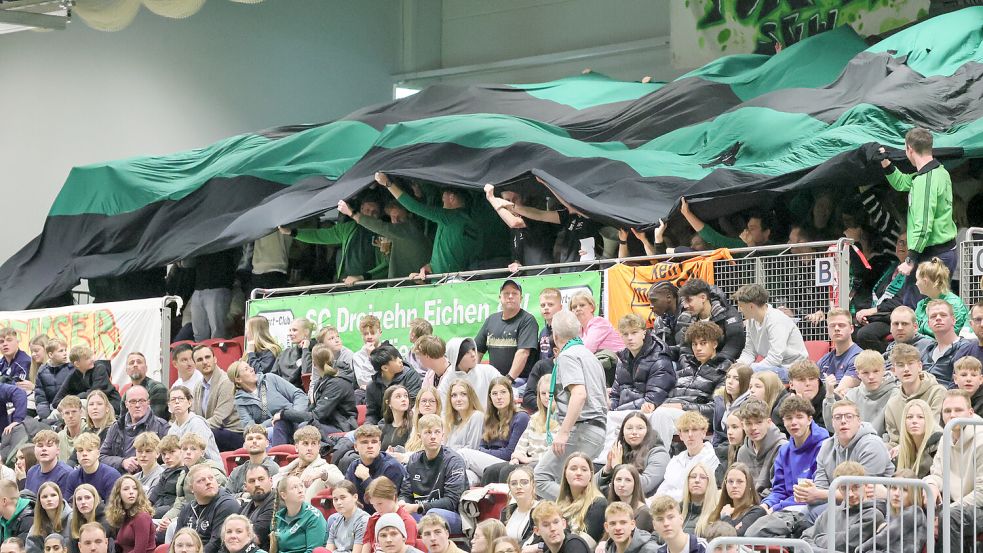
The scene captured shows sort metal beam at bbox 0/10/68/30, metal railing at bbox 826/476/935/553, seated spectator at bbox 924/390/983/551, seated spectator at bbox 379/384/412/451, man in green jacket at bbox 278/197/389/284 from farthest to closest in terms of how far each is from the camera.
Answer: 1. man in green jacket at bbox 278/197/389/284
2. metal beam at bbox 0/10/68/30
3. seated spectator at bbox 379/384/412/451
4. seated spectator at bbox 924/390/983/551
5. metal railing at bbox 826/476/935/553

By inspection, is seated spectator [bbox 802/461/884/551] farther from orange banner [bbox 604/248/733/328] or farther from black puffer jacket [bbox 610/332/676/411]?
orange banner [bbox 604/248/733/328]

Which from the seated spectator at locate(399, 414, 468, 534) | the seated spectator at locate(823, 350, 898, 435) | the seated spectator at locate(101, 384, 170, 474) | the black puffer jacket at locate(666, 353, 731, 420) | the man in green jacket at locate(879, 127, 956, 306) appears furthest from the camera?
the seated spectator at locate(101, 384, 170, 474)

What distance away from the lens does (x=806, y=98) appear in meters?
13.1

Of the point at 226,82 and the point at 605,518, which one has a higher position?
the point at 226,82

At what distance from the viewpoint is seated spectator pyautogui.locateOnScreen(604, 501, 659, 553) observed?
25.7 feet

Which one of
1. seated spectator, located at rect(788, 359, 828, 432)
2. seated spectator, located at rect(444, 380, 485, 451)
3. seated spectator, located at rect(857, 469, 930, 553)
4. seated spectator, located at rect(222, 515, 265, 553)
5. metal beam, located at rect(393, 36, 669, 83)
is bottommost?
seated spectator, located at rect(222, 515, 265, 553)

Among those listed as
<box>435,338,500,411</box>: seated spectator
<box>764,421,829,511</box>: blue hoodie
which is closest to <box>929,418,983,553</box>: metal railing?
<box>764,421,829,511</box>: blue hoodie

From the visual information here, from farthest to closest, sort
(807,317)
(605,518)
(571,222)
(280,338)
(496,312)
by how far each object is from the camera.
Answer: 1. (280,338)
2. (571,222)
3. (496,312)
4. (807,317)
5. (605,518)

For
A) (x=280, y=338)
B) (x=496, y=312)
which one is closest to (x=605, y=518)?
(x=496, y=312)

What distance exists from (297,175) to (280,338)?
3.20 m

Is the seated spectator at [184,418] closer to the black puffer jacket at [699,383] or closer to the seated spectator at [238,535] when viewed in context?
the seated spectator at [238,535]

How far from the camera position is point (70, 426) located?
38.3 ft

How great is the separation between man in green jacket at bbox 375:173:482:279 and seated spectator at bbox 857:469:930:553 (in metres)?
6.65

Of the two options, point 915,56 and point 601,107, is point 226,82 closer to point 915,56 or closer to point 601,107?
point 601,107
